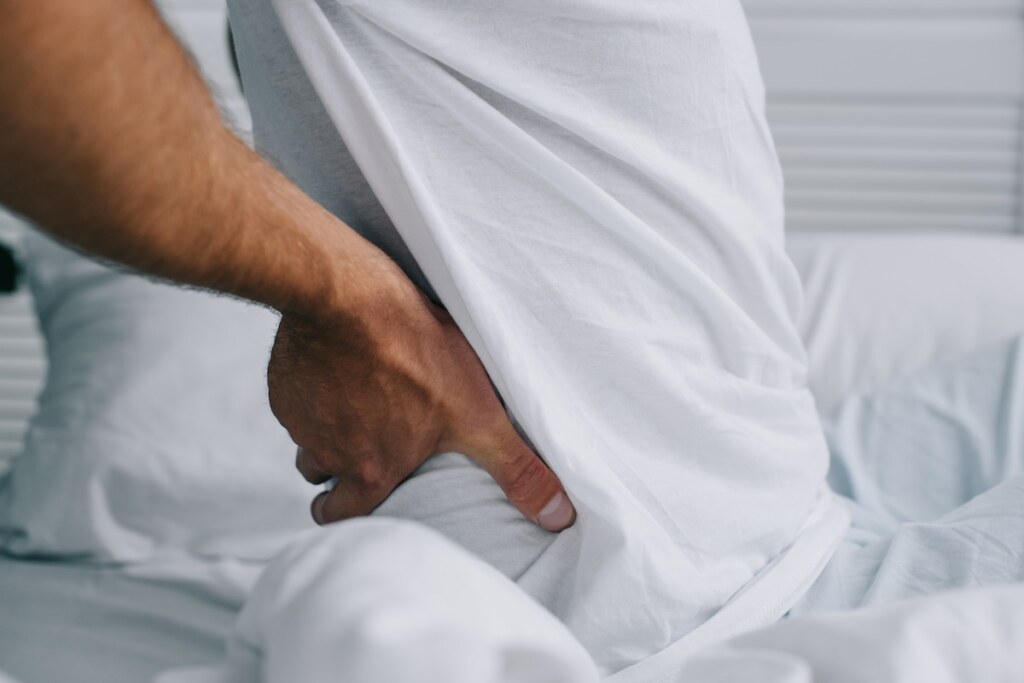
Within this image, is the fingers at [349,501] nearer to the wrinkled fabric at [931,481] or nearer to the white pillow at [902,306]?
the wrinkled fabric at [931,481]

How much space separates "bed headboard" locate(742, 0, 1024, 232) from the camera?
1.59 m

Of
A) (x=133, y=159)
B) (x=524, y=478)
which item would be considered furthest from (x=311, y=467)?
(x=133, y=159)

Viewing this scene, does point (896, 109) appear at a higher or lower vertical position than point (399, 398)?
lower

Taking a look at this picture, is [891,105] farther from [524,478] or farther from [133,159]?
[133,159]

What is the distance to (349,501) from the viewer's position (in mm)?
618

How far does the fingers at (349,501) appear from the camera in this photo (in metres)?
0.60

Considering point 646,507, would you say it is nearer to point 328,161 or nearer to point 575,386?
point 575,386

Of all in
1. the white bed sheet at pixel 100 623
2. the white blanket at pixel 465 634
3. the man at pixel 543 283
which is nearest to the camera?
the white blanket at pixel 465 634

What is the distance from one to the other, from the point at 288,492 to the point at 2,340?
1.19 meters

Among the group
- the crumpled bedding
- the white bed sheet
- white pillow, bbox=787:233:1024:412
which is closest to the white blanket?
the crumpled bedding

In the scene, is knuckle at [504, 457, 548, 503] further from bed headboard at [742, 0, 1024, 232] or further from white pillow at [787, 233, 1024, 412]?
bed headboard at [742, 0, 1024, 232]

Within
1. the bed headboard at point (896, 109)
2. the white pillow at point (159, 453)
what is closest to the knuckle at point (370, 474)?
the white pillow at point (159, 453)

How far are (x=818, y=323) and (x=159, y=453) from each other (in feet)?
2.61

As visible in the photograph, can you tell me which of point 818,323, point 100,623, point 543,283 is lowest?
point 100,623
